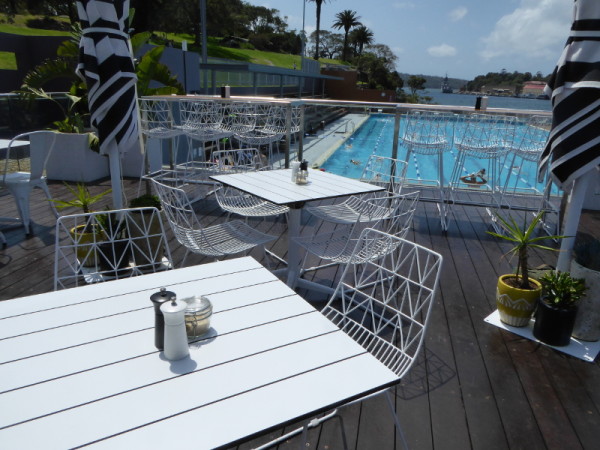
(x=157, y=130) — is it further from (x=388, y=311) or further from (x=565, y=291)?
(x=565, y=291)

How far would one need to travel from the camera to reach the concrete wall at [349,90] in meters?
30.0

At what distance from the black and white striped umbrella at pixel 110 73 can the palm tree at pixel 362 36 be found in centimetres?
5173

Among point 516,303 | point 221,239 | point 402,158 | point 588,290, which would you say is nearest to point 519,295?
point 516,303

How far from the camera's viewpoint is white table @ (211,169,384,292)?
3.06 metres

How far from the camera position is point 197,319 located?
1.37m

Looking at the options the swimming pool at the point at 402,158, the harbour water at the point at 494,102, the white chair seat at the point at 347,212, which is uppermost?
the harbour water at the point at 494,102

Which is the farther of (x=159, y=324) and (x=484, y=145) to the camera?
(x=484, y=145)

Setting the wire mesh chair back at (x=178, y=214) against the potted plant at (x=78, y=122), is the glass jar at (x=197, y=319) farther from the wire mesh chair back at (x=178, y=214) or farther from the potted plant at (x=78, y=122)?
the potted plant at (x=78, y=122)

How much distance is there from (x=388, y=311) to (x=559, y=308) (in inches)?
42.4

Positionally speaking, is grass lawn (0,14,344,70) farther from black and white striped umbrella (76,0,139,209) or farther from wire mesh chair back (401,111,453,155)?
black and white striped umbrella (76,0,139,209)

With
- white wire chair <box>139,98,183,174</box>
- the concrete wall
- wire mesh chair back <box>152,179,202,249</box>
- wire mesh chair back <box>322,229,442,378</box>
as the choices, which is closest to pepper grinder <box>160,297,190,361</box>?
wire mesh chair back <box>322,229,442,378</box>

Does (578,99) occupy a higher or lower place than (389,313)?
higher

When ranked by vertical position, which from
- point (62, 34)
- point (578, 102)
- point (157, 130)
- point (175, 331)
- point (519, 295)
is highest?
point (62, 34)

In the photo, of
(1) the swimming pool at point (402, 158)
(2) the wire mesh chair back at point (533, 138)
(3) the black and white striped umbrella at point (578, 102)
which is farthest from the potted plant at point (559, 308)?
(1) the swimming pool at point (402, 158)
